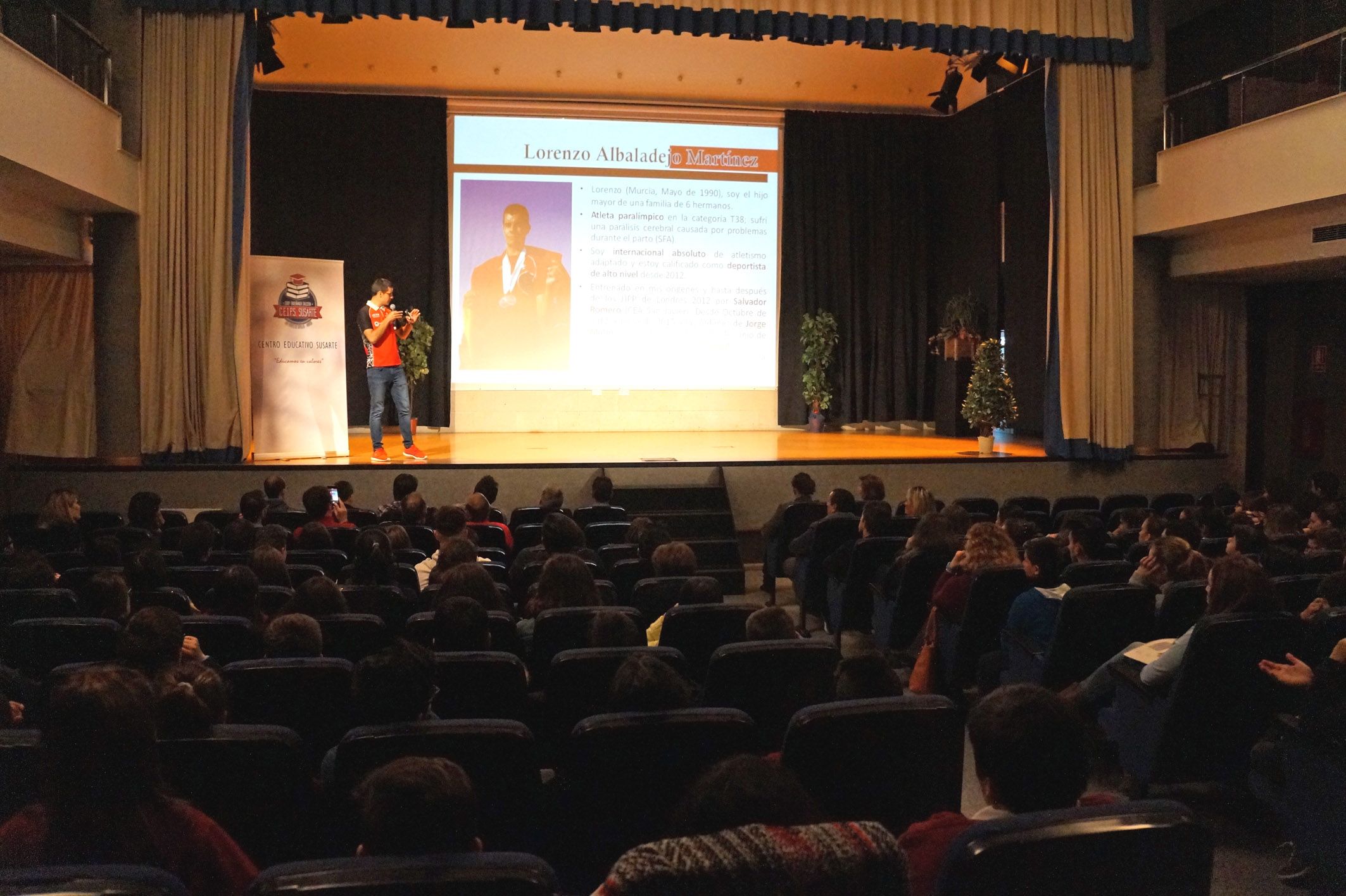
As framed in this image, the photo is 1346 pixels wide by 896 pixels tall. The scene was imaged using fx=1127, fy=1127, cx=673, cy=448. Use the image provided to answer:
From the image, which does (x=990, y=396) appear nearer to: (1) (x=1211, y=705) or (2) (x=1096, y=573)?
(2) (x=1096, y=573)

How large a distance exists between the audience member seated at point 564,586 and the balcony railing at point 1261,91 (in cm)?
694

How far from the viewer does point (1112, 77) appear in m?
10.0

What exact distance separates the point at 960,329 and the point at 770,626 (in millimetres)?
10256

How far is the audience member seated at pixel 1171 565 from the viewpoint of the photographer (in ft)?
15.0

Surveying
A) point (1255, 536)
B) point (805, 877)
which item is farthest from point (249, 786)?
point (1255, 536)

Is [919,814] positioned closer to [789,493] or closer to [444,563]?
[444,563]

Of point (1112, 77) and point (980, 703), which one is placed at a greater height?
point (1112, 77)

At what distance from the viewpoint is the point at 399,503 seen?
694 cm

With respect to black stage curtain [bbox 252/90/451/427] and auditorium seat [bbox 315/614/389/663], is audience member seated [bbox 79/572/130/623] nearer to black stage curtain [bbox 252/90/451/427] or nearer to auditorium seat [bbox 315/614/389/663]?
auditorium seat [bbox 315/614/389/663]

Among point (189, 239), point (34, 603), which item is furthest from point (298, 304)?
point (34, 603)

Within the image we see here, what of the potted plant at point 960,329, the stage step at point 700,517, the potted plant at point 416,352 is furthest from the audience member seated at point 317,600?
the potted plant at point 960,329

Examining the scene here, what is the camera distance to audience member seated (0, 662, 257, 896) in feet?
5.99

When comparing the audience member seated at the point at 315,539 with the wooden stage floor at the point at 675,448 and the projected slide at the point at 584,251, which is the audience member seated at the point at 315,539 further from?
the projected slide at the point at 584,251

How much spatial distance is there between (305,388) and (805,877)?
28.1ft
